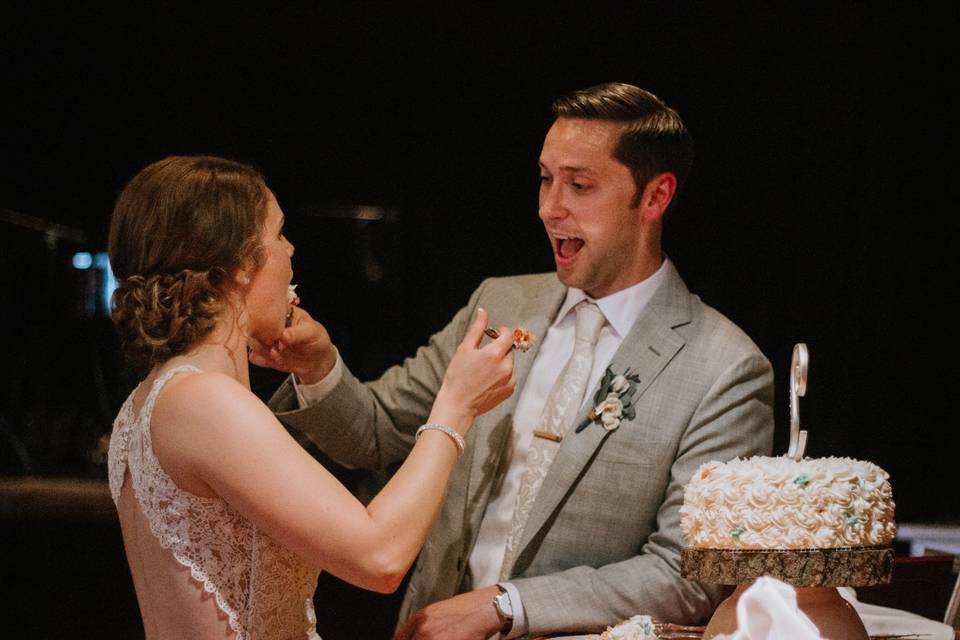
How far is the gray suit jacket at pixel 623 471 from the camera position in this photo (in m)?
2.42

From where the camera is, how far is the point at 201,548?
1.95 m

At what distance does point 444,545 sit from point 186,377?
972mm

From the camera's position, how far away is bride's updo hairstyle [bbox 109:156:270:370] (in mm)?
1972

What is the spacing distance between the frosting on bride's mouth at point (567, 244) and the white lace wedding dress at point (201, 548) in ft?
3.49

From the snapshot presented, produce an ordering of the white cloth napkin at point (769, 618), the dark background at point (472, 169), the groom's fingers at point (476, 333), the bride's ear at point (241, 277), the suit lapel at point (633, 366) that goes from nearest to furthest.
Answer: the white cloth napkin at point (769, 618)
the bride's ear at point (241, 277)
the groom's fingers at point (476, 333)
the suit lapel at point (633, 366)
the dark background at point (472, 169)

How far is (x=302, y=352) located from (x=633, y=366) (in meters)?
0.77

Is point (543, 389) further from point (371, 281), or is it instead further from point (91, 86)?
point (91, 86)

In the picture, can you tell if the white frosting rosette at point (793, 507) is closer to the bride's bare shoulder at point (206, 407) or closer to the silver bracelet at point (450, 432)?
the silver bracelet at point (450, 432)

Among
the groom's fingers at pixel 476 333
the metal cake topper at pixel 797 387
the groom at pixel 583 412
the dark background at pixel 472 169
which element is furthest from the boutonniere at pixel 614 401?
the dark background at pixel 472 169

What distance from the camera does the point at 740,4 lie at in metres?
3.75

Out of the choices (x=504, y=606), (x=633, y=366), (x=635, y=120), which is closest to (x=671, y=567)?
(x=504, y=606)

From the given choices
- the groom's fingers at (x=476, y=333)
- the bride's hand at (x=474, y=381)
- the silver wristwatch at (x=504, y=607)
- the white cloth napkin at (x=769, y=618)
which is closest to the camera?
the white cloth napkin at (x=769, y=618)

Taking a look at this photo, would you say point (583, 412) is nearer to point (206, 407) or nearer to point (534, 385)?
point (534, 385)

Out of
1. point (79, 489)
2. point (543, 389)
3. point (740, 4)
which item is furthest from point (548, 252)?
point (79, 489)
